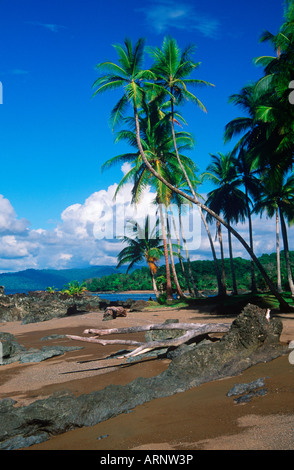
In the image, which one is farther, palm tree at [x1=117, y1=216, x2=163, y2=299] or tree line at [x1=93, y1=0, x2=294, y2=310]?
palm tree at [x1=117, y1=216, x2=163, y2=299]

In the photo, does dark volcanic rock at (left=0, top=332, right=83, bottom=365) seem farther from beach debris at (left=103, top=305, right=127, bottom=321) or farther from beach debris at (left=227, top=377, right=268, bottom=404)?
beach debris at (left=103, top=305, right=127, bottom=321)

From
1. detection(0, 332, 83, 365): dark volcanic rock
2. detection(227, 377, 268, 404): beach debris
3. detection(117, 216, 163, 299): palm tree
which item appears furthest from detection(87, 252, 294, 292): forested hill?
detection(227, 377, 268, 404): beach debris

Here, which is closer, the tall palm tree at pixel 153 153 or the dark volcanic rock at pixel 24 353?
the dark volcanic rock at pixel 24 353

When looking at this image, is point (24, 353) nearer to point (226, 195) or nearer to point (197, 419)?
point (197, 419)

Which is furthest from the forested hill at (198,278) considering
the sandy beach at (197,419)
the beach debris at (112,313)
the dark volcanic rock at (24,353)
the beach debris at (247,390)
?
the beach debris at (247,390)

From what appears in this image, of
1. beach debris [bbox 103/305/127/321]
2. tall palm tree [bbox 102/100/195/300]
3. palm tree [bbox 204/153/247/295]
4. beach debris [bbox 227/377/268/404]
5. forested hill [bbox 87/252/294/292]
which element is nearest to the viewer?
beach debris [bbox 227/377/268/404]

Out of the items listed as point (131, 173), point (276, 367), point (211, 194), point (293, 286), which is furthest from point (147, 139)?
point (276, 367)

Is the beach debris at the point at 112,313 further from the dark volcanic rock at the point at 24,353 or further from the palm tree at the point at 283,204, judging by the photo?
the palm tree at the point at 283,204

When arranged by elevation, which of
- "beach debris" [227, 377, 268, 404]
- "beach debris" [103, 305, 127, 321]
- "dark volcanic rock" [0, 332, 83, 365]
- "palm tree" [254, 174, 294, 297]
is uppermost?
"palm tree" [254, 174, 294, 297]

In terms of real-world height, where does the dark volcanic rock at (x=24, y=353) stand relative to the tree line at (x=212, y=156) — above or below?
below

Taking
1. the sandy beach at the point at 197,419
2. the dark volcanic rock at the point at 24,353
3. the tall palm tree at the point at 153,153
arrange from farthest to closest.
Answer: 1. the tall palm tree at the point at 153,153
2. the dark volcanic rock at the point at 24,353
3. the sandy beach at the point at 197,419

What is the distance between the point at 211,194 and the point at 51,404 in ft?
95.5

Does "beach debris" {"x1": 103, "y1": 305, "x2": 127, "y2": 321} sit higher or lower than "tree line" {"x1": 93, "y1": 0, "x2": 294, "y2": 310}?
lower

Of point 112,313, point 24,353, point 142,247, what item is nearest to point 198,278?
point 142,247
